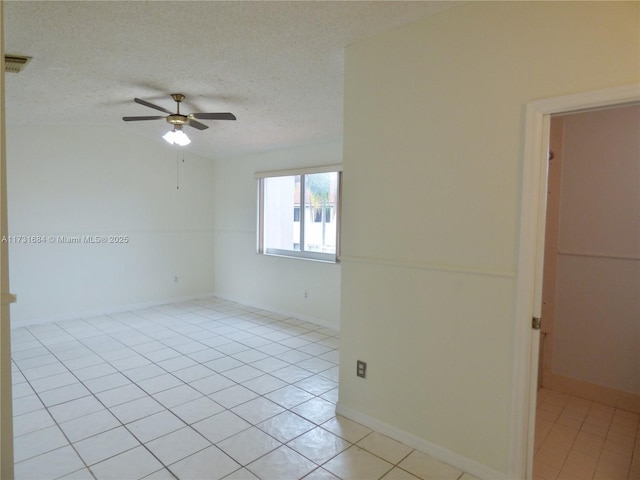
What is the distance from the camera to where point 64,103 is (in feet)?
12.6

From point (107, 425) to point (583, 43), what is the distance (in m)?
3.46

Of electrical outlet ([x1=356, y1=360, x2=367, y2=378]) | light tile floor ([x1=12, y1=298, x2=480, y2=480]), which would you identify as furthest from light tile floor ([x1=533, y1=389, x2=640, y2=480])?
electrical outlet ([x1=356, y1=360, x2=367, y2=378])

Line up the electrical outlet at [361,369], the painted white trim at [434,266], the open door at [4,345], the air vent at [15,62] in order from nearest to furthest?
the open door at [4,345], the painted white trim at [434,266], the electrical outlet at [361,369], the air vent at [15,62]

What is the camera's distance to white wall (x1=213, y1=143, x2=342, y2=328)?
4.77 m

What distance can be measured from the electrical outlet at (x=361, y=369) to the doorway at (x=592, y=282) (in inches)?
46.8

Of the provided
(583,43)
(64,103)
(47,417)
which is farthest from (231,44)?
(47,417)

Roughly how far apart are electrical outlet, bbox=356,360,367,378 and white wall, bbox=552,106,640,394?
172 centimetres

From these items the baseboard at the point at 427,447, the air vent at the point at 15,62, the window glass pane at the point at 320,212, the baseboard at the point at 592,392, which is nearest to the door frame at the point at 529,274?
the baseboard at the point at 427,447

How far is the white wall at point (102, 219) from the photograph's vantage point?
15.2 ft

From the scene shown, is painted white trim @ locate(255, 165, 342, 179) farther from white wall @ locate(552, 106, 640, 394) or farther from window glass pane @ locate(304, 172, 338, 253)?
white wall @ locate(552, 106, 640, 394)

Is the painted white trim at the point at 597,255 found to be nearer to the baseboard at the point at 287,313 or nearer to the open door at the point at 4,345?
the baseboard at the point at 287,313

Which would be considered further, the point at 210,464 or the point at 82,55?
the point at 82,55

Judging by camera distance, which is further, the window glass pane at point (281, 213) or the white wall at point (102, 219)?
the window glass pane at point (281, 213)

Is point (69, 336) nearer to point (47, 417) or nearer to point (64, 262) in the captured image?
point (64, 262)
